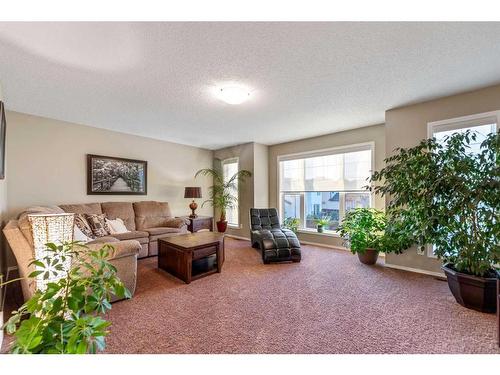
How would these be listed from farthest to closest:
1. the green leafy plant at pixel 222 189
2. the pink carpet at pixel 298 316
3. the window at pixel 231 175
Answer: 1. the window at pixel 231 175
2. the green leafy plant at pixel 222 189
3. the pink carpet at pixel 298 316

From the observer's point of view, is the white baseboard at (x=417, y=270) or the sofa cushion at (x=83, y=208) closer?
the white baseboard at (x=417, y=270)

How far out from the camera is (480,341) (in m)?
1.67

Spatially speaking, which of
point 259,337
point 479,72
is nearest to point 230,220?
point 259,337

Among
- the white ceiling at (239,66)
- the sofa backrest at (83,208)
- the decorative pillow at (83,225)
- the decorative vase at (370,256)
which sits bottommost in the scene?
the decorative vase at (370,256)

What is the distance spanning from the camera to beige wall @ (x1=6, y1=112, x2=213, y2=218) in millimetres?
3334

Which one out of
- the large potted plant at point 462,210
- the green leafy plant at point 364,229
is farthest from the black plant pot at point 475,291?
the green leafy plant at point 364,229

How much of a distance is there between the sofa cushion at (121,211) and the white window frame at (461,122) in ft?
15.7

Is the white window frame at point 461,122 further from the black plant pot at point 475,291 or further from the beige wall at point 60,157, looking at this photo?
the beige wall at point 60,157

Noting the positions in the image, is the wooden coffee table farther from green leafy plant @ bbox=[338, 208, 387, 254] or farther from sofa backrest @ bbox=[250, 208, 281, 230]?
green leafy plant @ bbox=[338, 208, 387, 254]

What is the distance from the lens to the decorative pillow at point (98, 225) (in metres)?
3.43

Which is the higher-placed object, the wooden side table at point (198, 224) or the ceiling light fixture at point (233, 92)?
the ceiling light fixture at point (233, 92)

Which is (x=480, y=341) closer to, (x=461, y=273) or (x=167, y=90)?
(x=461, y=273)

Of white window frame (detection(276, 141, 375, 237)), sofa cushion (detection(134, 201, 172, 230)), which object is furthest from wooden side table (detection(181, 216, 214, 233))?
white window frame (detection(276, 141, 375, 237))
